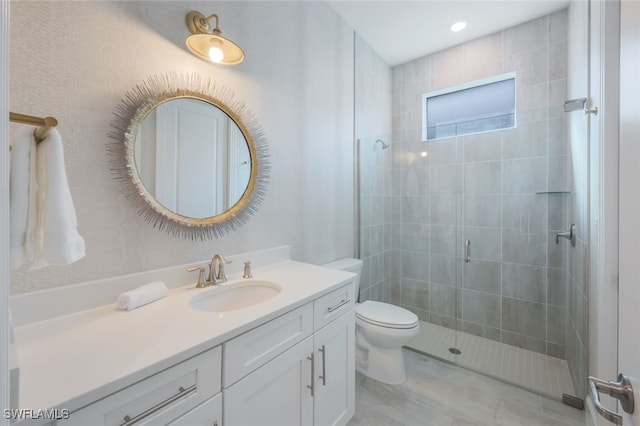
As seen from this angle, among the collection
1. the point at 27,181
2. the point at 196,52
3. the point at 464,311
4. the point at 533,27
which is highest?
the point at 533,27

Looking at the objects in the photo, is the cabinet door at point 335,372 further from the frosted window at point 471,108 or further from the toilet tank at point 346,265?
the frosted window at point 471,108

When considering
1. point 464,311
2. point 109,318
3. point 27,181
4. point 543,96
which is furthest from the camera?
point 464,311

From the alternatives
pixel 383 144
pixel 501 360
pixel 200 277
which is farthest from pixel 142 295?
pixel 501 360

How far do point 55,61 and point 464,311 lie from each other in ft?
10.2

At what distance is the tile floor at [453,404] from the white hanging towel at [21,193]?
5.49 ft

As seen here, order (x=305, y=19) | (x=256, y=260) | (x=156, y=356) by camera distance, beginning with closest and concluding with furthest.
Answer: (x=156, y=356) → (x=256, y=260) → (x=305, y=19)

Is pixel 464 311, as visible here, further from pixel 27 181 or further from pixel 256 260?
pixel 27 181

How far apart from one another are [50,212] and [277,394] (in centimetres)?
93

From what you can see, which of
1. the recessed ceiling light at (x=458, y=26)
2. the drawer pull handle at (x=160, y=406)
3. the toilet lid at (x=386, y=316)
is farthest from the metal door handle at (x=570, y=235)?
the drawer pull handle at (x=160, y=406)

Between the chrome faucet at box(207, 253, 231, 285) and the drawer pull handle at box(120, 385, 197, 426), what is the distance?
0.58m

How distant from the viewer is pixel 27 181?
19.7 inches

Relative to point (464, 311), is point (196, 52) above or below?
above

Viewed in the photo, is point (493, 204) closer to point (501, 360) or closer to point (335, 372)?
point (501, 360)

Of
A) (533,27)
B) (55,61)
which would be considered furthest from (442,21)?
(55,61)
